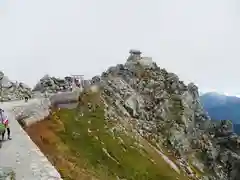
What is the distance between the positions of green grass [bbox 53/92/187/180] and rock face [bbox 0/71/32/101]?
12.2 meters

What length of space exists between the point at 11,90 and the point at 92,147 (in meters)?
28.9

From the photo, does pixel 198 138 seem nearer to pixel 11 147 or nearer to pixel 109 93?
pixel 109 93

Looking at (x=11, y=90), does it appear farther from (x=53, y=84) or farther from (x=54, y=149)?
(x=54, y=149)

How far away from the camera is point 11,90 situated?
2943 inches

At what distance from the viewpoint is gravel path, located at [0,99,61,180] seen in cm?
2231

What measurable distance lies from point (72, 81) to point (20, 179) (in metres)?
A: 58.4

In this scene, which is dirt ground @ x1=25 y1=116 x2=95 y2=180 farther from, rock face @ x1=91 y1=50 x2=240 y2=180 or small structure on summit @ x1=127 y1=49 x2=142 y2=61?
small structure on summit @ x1=127 y1=49 x2=142 y2=61

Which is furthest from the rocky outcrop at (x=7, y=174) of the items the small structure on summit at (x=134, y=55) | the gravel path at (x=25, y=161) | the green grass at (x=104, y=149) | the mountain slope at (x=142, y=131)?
the small structure on summit at (x=134, y=55)

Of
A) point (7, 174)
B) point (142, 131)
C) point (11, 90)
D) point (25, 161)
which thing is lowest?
point (142, 131)

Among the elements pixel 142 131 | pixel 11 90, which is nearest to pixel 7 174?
pixel 11 90

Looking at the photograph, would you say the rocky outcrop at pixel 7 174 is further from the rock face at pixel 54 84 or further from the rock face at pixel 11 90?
the rock face at pixel 54 84

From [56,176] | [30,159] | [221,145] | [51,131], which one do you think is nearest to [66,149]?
[51,131]

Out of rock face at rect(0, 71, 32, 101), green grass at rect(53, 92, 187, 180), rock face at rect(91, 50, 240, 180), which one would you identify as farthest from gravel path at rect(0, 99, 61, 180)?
rock face at rect(91, 50, 240, 180)

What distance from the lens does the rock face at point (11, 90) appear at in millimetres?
68662
